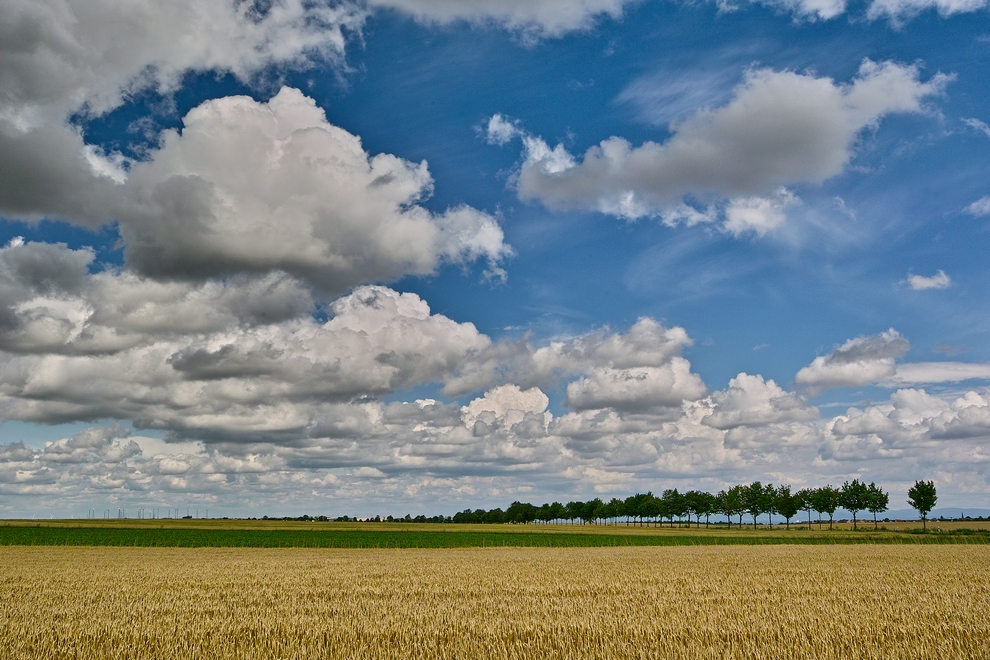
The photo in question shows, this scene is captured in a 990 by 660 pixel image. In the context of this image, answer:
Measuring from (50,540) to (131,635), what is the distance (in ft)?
294

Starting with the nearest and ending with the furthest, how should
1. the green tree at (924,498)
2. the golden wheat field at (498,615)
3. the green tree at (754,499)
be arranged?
1. the golden wheat field at (498,615)
2. the green tree at (924,498)
3. the green tree at (754,499)

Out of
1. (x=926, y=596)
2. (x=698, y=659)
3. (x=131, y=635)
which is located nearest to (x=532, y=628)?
(x=698, y=659)

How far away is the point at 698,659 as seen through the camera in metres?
13.8

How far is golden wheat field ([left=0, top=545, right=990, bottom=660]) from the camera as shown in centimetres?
1534

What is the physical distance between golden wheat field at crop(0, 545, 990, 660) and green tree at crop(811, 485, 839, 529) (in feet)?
451

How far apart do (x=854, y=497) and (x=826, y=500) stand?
19.7 feet

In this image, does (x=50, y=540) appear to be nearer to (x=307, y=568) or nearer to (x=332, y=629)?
(x=307, y=568)

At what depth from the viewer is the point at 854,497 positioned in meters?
155

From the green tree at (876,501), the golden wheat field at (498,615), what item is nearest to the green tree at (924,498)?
the green tree at (876,501)

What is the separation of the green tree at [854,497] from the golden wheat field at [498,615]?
136 m

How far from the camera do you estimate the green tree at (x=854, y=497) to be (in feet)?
503

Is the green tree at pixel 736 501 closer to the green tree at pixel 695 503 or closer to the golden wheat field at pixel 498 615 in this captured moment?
the green tree at pixel 695 503

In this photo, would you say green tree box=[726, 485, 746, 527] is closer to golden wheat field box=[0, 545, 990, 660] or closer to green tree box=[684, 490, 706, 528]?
green tree box=[684, 490, 706, 528]

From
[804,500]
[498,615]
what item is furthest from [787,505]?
[498,615]
